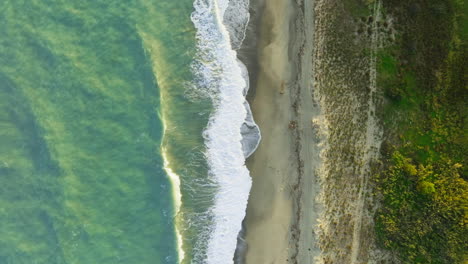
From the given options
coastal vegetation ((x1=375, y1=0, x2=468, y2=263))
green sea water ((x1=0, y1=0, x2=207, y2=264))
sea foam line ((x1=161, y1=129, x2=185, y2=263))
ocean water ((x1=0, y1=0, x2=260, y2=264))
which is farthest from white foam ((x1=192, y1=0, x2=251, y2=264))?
coastal vegetation ((x1=375, y1=0, x2=468, y2=263))

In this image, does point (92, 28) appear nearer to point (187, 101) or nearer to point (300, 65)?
point (187, 101)

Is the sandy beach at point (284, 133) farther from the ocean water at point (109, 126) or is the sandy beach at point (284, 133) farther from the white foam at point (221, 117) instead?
the ocean water at point (109, 126)

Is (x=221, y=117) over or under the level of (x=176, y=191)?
over

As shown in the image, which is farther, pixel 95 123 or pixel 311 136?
pixel 311 136

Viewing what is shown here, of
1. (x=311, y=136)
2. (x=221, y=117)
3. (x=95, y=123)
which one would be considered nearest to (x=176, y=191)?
(x=221, y=117)

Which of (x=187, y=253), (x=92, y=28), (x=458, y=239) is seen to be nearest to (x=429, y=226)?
(x=458, y=239)

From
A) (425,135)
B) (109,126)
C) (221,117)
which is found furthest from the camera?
(425,135)

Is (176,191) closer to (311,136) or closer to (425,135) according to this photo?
(311,136)
